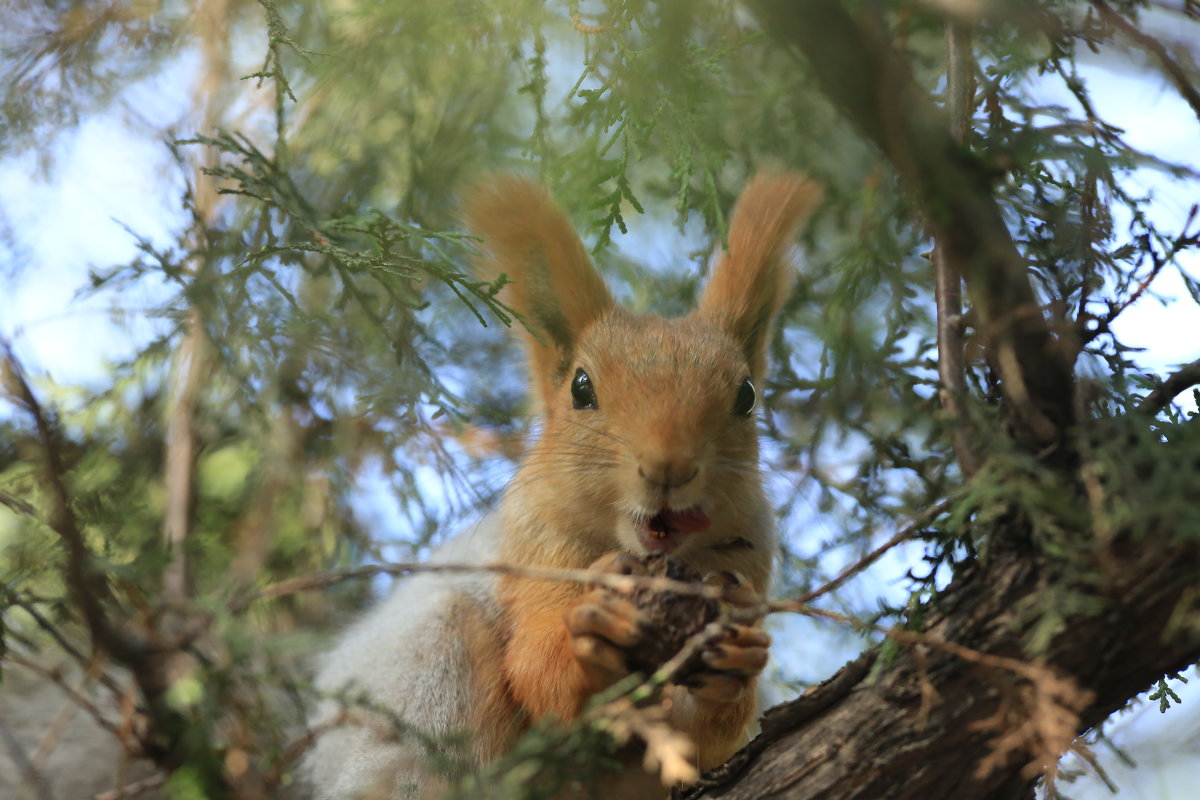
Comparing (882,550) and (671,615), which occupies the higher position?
(671,615)

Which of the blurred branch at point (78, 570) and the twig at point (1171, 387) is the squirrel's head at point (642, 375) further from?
the blurred branch at point (78, 570)

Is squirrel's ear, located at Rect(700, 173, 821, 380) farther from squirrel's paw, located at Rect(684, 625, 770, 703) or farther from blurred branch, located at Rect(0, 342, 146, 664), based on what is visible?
blurred branch, located at Rect(0, 342, 146, 664)

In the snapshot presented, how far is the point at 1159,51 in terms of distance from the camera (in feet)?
5.93

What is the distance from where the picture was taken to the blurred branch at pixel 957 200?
1536 mm

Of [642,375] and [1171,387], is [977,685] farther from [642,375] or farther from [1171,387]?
[642,375]

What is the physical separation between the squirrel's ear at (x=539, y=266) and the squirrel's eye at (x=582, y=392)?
0.18 metres

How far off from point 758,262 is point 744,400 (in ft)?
1.72

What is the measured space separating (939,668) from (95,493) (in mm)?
2325

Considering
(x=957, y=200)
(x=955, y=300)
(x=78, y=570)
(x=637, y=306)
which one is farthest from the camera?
(x=637, y=306)

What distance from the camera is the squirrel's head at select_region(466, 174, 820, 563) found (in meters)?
2.51

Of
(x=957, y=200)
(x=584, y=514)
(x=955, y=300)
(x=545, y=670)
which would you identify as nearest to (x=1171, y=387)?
(x=955, y=300)

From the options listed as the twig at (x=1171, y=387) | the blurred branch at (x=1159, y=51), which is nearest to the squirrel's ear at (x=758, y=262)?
the blurred branch at (x=1159, y=51)

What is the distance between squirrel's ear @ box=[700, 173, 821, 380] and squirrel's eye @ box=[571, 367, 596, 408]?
0.54 metres

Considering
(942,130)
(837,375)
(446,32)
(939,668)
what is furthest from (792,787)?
(446,32)
